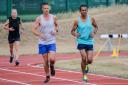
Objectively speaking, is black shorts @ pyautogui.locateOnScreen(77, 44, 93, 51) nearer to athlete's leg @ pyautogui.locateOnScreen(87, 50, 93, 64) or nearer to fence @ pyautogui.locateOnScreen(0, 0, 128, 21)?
athlete's leg @ pyautogui.locateOnScreen(87, 50, 93, 64)

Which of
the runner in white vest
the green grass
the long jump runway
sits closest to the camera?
the runner in white vest

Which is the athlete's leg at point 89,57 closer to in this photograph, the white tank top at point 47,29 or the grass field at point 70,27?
the white tank top at point 47,29

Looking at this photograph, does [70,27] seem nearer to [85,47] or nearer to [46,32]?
[85,47]

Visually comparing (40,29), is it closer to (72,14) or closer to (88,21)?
(88,21)

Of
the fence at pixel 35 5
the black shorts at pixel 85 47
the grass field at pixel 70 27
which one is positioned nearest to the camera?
the black shorts at pixel 85 47

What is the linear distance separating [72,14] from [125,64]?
25252 millimetres

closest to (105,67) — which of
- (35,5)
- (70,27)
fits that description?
(70,27)

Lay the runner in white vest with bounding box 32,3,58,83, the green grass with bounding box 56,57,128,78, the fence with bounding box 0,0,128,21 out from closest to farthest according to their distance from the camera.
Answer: the runner in white vest with bounding box 32,3,58,83 < the green grass with bounding box 56,57,128,78 < the fence with bounding box 0,0,128,21

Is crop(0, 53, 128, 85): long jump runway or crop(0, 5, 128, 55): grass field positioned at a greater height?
crop(0, 53, 128, 85): long jump runway

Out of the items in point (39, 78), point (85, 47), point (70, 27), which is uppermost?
point (85, 47)

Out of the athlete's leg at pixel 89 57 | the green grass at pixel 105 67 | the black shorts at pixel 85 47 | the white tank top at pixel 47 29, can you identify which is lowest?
the green grass at pixel 105 67

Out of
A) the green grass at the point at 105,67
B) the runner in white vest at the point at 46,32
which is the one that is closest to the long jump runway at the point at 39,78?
the green grass at the point at 105,67

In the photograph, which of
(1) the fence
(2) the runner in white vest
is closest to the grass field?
(1) the fence

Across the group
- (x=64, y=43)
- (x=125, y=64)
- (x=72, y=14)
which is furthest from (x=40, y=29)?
(x=72, y=14)
